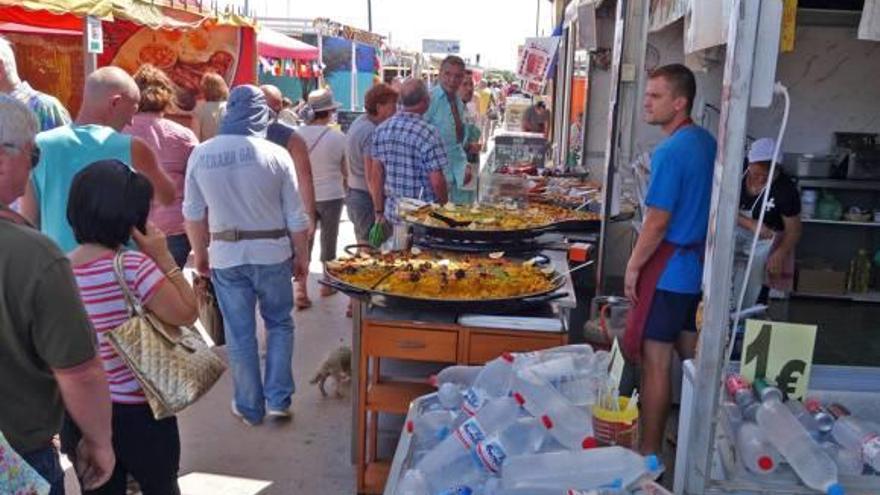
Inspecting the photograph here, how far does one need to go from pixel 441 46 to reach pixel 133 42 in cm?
1567

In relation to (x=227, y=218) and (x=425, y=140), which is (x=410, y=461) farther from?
(x=425, y=140)

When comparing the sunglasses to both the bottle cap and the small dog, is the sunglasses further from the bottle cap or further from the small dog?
the small dog

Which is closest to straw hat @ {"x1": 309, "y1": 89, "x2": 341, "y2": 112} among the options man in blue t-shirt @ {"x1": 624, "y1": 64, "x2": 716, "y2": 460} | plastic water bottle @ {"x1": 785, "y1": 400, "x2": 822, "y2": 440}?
man in blue t-shirt @ {"x1": 624, "y1": 64, "x2": 716, "y2": 460}

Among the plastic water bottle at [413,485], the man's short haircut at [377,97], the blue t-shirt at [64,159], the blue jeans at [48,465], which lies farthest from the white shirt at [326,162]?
the plastic water bottle at [413,485]

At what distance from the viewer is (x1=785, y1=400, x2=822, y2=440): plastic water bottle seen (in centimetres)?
215

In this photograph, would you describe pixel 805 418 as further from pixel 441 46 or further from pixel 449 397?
pixel 441 46

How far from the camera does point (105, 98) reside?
11.7 feet

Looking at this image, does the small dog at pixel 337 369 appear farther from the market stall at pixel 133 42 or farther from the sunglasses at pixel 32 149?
the market stall at pixel 133 42

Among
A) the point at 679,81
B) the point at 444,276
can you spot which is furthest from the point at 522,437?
the point at 679,81

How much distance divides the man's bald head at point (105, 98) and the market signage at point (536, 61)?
8.20 metres

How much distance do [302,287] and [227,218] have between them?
2.85m

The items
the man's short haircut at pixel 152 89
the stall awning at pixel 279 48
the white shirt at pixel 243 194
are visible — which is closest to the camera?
the white shirt at pixel 243 194

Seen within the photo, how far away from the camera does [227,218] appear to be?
4.18 metres

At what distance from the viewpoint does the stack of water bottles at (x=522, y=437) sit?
78.4 inches
